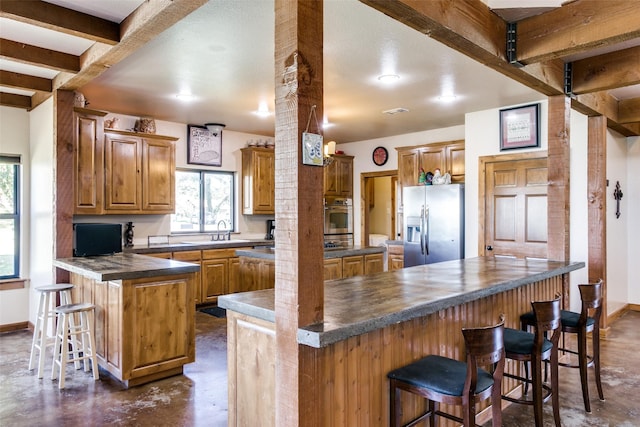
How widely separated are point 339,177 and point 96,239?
4263mm

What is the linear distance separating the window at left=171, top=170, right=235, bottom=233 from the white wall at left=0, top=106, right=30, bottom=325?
5.85 feet

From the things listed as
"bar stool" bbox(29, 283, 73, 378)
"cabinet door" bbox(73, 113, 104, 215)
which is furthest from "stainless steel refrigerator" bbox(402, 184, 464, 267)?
"bar stool" bbox(29, 283, 73, 378)

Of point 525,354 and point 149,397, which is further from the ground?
point 525,354

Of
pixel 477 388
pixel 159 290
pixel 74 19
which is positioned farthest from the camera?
pixel 159 290

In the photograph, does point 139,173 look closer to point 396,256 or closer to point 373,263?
point 373,263

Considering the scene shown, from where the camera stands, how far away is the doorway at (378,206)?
754cm

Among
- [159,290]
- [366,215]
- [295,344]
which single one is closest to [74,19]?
[159,290]

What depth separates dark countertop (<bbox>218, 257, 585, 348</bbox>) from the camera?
167cm

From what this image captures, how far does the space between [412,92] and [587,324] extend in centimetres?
268

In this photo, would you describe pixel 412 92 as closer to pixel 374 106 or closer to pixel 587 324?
pixel 374 106

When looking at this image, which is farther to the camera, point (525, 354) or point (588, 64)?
point (588, 64)

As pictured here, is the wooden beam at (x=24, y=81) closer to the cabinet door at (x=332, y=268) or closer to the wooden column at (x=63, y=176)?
the wooden column at (x=63, y=176)

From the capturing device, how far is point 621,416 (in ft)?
9.00

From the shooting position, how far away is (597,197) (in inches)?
177
